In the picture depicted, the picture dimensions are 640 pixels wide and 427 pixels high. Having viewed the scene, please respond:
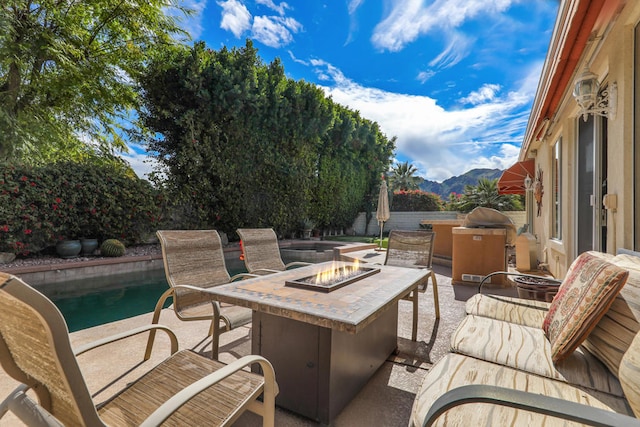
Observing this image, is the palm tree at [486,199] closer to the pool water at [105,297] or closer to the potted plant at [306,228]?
the potted plant at [306,228]

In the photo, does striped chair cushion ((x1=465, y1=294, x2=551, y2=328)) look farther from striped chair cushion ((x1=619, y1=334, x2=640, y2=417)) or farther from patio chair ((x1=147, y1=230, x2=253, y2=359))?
patio chair ((x1=147, y1=230, x2=253, y2=359))

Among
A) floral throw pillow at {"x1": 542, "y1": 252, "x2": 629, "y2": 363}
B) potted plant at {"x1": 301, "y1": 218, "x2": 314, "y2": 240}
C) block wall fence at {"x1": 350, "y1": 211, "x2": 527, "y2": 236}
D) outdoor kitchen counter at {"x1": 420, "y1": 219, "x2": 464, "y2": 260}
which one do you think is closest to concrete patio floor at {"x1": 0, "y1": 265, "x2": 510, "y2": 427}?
floral throw pillow at {"x1": 542, "y1": 252, "x2": 629, "y2": 363}

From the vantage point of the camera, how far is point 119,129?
11203mm

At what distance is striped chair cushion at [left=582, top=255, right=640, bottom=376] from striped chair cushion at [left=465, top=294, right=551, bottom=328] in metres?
0.56

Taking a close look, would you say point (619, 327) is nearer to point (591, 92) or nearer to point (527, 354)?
point (527, 354)

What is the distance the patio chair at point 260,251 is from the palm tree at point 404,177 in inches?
1162

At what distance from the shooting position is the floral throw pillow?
4.72ft

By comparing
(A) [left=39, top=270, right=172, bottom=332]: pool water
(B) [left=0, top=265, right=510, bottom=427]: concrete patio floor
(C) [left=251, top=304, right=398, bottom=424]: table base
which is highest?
(C) [left=251, top=304, right=398, bottom=424]: table base

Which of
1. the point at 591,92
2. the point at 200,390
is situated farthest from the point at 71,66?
the point at 591,92

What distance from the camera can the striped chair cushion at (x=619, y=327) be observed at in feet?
4.44

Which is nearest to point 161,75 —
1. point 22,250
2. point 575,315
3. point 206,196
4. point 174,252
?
point 206,196

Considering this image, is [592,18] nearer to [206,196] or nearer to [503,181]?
[503,181]

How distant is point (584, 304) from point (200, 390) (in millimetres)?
1808

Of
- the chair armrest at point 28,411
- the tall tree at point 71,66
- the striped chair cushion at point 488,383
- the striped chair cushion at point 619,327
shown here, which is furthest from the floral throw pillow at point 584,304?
the tall tree at point 71,66
